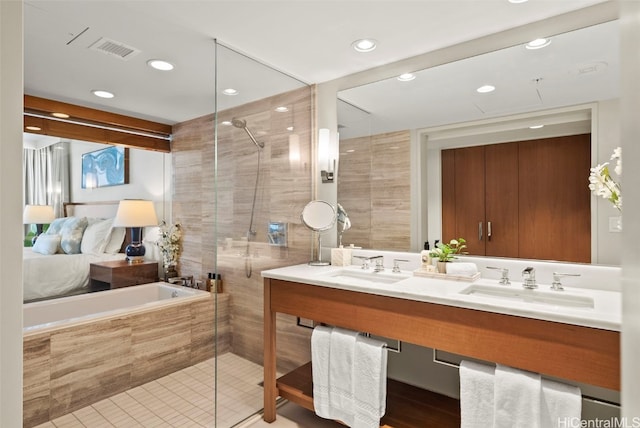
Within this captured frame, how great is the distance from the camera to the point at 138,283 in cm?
351

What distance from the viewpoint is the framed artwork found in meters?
3.31

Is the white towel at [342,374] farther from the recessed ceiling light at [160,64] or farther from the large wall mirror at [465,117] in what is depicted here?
the recessed ceiling light at [160,64]

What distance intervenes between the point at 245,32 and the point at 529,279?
77.6 inches

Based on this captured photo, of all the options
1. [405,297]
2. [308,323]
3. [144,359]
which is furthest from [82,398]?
[405,297]

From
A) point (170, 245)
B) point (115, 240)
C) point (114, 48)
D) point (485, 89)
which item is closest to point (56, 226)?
point (115, 240)

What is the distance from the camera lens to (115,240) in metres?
3.48

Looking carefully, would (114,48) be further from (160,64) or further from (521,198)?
(521,198)

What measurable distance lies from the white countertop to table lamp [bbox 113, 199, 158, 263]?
2.04 metres

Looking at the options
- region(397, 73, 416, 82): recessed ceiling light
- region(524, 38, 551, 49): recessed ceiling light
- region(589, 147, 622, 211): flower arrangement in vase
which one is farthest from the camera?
region(397, 73, 416, 82): recessed ceiling light

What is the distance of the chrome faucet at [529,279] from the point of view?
1.73 metres

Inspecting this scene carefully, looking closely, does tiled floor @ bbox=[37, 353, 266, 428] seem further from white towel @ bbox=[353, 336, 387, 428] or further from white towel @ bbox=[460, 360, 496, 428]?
white towel @ bbox=[460, 360, 496, 428]

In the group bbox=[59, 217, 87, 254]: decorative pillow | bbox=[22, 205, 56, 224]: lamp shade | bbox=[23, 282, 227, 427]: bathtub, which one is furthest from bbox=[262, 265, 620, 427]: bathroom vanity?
bbox=[59, 217, 87, 254]: decorative pillow

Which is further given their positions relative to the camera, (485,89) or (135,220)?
(135,220)

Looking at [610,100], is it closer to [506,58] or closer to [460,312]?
[506,58]
